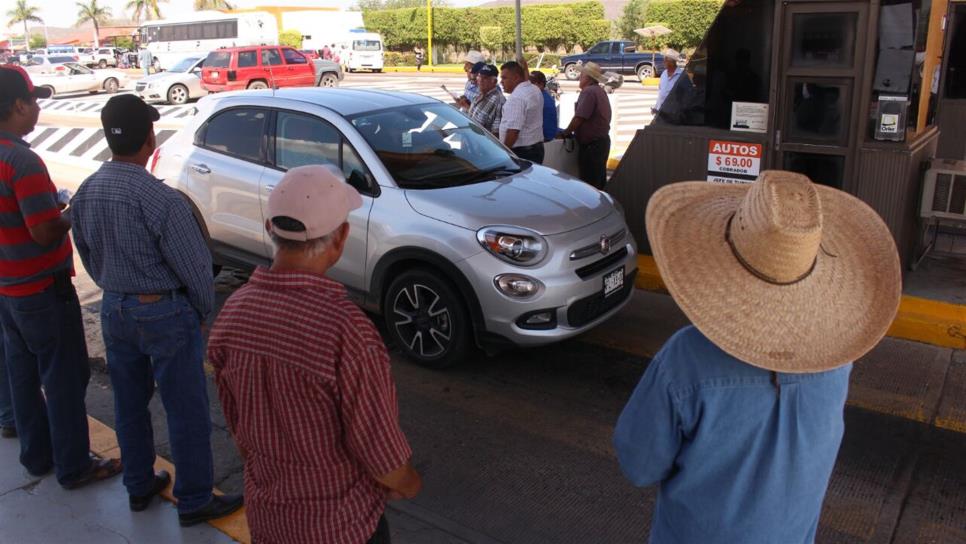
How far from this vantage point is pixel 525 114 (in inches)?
326

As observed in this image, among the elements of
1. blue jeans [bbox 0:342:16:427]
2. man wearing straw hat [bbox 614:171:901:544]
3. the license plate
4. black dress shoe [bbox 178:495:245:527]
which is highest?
man wearing straw hat [bbox 614:171:901:544]

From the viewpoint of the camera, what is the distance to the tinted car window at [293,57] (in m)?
28.0

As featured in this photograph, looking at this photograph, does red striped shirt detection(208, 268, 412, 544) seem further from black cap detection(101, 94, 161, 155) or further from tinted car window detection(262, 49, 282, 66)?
tinted car window detection(262, 49, 282, 66)

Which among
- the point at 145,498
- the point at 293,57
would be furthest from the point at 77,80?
the point at 145,498

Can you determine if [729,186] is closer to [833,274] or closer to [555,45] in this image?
[833,274]

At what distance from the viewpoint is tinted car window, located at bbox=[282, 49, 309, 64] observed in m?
28.0

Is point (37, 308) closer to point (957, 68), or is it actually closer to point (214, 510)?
point (214, 510)

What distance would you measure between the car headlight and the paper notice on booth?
2.89 metres

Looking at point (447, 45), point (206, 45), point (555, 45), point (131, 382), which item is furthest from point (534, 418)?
point (447, 45)

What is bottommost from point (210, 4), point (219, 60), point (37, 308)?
point (37, 308)

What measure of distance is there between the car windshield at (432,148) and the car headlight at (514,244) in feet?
2.36

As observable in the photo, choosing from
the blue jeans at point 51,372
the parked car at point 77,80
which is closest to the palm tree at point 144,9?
the parked car at point 77,80

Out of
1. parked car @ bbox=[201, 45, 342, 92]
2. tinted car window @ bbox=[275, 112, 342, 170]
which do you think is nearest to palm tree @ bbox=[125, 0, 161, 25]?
parked car @ bbox=[201, 45, 342, 92]

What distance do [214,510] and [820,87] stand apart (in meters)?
5.52
